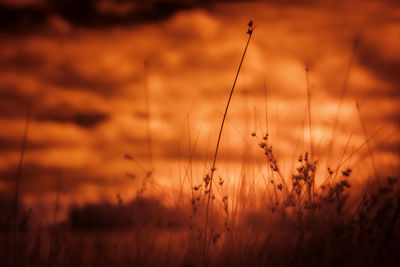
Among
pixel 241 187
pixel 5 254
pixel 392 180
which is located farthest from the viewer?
pixel 241 187

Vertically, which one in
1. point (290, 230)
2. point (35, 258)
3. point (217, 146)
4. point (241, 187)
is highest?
point (217, 146)

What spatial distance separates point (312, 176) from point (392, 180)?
1.62ft

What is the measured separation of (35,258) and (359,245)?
2.14 m

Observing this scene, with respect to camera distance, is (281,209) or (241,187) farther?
(241,187)

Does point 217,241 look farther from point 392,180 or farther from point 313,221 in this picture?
point 392,180

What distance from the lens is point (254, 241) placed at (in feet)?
9.86

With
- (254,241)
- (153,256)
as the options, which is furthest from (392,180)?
(153,256)

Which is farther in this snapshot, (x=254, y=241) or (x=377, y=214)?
(x=254, y=241)

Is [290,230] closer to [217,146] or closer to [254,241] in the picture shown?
[254,241]

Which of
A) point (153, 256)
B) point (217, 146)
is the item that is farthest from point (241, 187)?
point (153, 256)

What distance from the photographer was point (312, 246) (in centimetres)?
272

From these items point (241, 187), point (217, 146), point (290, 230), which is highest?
point (217, 146)

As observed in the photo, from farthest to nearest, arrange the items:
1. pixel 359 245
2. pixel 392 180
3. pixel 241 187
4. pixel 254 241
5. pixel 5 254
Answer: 1. pixel 241 187
2. pixel 5 254
3. pixel 254 241
4. pixel 392 180
5. pixel 359 245

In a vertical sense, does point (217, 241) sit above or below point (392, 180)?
below
